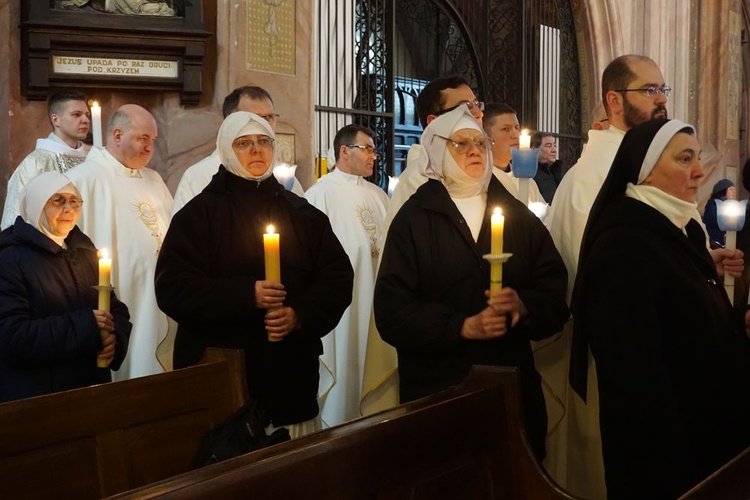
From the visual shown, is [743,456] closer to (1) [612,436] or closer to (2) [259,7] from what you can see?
(1) [612,436]

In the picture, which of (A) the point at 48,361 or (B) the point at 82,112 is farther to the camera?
(B) the point at 82,112

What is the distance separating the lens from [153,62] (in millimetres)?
6336

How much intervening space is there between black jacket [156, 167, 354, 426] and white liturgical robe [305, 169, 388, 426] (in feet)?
5.16

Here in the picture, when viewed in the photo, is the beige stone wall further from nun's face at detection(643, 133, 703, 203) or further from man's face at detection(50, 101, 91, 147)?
nun's face at detection(643, 133, 703, 203)

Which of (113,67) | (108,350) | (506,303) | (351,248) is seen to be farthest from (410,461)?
(113,67)

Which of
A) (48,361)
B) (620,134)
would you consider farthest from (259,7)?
(48,361)

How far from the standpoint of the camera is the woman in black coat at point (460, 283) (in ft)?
10.5

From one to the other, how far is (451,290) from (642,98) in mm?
1353

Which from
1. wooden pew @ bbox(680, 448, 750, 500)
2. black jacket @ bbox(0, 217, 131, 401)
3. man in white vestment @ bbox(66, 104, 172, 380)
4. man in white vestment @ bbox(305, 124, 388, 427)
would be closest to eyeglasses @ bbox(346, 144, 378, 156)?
man in white vestment @ bbox(305, 124, 388, 427)

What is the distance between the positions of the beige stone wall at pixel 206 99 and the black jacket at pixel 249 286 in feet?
9.24

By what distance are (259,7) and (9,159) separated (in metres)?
2.10

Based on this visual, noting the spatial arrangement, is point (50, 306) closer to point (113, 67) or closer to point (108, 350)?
point (108, 350)

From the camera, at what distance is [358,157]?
5.93 metres

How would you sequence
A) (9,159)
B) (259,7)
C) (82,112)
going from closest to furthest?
1. (82,112)
2. (9,159)
3. (259,7)
